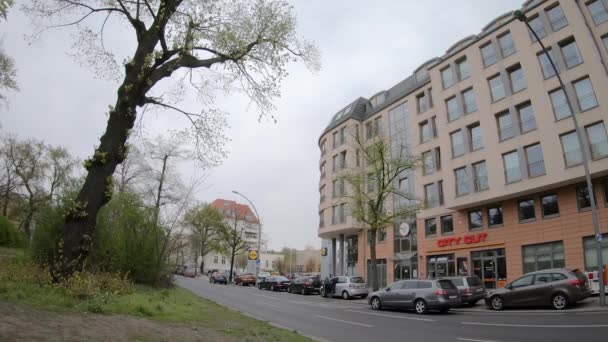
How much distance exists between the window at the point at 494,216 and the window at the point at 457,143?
4.75 meters

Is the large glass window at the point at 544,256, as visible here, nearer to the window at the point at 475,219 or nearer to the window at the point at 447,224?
the window at the point at 475,219

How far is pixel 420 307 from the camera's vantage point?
57.3ft

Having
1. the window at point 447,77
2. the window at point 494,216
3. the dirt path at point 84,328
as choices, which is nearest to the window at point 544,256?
the window at point 494,216

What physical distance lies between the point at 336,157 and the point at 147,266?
32042 mm

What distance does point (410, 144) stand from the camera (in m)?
37.9

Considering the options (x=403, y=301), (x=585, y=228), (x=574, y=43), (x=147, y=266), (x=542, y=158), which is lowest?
(x=403, y=301)

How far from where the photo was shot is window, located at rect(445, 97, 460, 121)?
3234 centimetres

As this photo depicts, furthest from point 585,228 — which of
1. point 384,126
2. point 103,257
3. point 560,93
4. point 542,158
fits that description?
point 103,257

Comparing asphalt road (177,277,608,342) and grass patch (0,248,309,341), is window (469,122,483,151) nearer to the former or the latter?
asphalt road (177,277,608,342)

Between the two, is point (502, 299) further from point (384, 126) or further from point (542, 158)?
point (384, 126)

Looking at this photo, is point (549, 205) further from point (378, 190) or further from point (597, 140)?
point (378, 190)

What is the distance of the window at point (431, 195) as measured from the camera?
34375 mm

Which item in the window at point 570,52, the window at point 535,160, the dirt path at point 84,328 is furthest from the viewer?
the window at point 535,160

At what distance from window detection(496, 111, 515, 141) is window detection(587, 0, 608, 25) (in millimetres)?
7062
